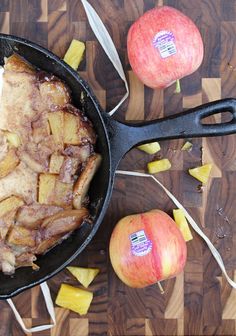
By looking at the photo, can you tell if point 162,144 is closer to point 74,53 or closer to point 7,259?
point 74,53

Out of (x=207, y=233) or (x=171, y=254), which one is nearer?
(x=171, y=254)

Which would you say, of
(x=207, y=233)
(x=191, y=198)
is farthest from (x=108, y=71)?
(x=207, y=233)

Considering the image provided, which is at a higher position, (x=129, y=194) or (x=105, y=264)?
(x=129, y=194)

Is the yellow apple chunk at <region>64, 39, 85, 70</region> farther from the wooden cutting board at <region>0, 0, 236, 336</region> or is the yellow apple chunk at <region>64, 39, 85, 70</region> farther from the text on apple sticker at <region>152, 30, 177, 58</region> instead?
the text on apple sticker at <region>152, 30, 177, 58</region>

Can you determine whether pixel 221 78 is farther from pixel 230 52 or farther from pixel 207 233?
pixel 207 233

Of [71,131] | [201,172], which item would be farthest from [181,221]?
[71,131]

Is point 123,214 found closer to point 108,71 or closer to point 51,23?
point 108,71

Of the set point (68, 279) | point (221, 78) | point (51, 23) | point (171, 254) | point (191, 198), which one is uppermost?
point (51, 23)
